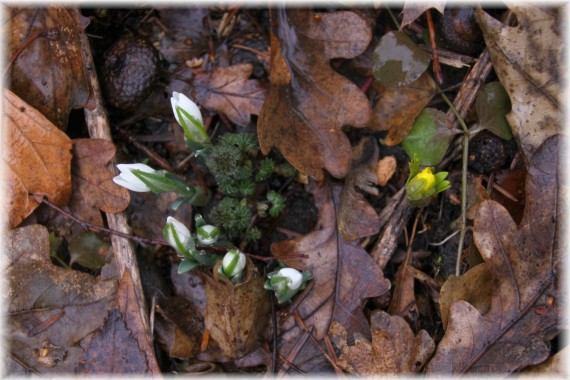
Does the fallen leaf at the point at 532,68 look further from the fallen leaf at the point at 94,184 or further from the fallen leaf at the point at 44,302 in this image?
the fallen leaf at the point at 44,302

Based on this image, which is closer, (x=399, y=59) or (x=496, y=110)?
(x=496, y=110)

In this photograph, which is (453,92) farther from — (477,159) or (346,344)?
(346,344)

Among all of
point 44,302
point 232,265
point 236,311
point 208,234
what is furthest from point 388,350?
point 44,302

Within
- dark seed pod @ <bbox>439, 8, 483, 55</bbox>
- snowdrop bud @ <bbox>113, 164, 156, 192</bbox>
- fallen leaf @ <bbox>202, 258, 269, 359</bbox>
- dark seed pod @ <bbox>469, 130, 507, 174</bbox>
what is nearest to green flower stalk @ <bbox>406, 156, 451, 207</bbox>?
dark seed pod @ <bbox>469, 130, 507, 174</bbox>

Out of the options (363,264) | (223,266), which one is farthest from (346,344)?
(223,266)

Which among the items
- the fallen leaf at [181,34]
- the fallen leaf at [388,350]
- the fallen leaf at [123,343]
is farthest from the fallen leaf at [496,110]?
the fallen leaf at [123,343]

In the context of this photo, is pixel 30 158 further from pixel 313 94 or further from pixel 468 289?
pixel 468 289
